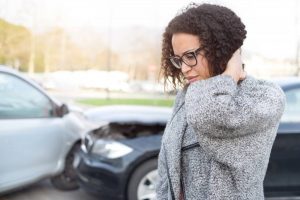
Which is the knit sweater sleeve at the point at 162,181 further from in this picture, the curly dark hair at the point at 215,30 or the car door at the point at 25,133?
the car door at the point at 25,133

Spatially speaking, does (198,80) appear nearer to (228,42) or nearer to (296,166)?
(228,42)

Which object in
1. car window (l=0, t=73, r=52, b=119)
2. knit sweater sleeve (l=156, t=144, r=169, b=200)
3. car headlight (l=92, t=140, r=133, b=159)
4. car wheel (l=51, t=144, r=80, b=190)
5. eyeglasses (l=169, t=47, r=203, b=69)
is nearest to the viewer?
eyeglasses (l=169, t=47, r=203, b=69)

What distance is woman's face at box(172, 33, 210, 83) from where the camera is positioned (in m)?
1.27

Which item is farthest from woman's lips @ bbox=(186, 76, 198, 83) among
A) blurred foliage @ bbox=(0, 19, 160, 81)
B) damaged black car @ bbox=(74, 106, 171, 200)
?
blurred foliage @ bbox=(0, 19, 160, 81)

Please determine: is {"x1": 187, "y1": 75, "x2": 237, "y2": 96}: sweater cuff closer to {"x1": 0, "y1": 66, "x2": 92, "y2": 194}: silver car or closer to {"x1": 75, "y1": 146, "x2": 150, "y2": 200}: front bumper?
{"x1": 75, "y1": 146, "x2": 150, "y2": 200}: front bumper

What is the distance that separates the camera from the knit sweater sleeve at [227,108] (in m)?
1.15

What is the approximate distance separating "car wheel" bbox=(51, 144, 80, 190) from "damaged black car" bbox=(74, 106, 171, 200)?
512mm

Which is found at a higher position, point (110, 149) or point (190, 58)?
point (190, 58)

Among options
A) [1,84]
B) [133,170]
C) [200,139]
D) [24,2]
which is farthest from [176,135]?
[24,2]

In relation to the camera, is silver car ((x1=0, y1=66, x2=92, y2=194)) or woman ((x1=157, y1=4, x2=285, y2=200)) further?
silver car ((x1=0, y1=66, x2=92, y2=194))

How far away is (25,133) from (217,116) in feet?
12.3

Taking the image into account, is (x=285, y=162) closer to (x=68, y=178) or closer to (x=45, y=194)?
(x=68, y=178)

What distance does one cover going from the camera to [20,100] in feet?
15.7

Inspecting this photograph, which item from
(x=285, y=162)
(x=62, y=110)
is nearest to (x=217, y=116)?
(x=285, y=162)
